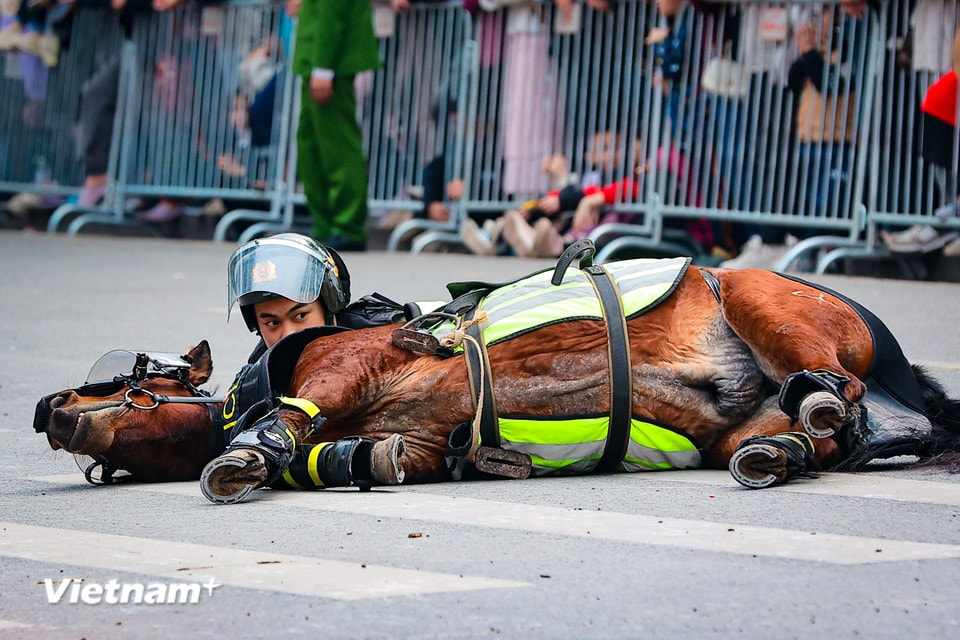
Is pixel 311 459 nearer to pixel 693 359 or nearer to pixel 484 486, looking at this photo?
pixel 484 486

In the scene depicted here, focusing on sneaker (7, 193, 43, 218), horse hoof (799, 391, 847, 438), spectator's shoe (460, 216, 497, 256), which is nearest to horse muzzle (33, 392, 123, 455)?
horse hoof (799, 391, 847, 438)

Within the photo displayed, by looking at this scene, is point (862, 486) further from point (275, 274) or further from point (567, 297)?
point (275, 274)

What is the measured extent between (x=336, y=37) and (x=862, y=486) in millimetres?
8445

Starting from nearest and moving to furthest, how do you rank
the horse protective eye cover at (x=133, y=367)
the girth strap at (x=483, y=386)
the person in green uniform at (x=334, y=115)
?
the girth strap at (x=483, y=386)
the horse protective eye cover at (x=133, y=367)
the person in green uniform at (x=334, y=115)

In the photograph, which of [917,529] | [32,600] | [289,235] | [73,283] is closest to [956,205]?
[73,283]

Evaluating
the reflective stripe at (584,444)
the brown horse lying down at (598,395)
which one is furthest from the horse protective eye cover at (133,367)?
the reflective stripe at (584,444)

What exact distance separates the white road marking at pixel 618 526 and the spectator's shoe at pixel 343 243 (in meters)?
8.05

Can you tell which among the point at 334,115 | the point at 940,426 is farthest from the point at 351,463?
the point at 334,115

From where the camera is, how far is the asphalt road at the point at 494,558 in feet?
9.78

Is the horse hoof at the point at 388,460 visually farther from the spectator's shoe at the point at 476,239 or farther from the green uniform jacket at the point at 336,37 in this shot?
the spectator's shoe at the point at 476,239

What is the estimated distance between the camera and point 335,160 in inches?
497

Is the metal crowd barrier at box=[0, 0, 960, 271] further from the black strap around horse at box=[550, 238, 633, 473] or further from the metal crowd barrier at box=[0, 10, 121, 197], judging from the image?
the black strap around horse at box=[550, 238, 633, 473]

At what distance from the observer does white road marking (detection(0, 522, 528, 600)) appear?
3252mm

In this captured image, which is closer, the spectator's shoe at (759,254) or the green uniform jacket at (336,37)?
the spectator's shoe at (759,254)
